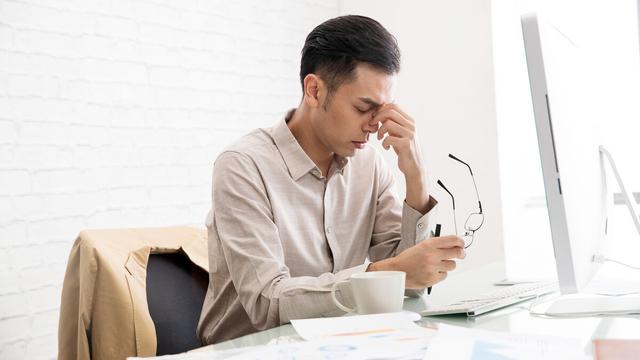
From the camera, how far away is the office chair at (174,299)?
1391 mm

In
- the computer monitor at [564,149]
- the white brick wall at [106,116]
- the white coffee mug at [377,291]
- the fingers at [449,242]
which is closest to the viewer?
the computer monitor at [564,149]

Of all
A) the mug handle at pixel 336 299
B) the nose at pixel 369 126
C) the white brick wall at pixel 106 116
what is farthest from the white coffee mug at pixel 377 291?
the white brick wall at pixel 106 116

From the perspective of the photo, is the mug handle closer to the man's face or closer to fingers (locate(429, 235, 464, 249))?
fingers (locate(429, 235, 464, 249))

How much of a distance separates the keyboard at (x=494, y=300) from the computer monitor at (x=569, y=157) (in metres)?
0.09

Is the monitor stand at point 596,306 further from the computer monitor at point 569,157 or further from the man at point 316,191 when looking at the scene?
the man at point 316,191

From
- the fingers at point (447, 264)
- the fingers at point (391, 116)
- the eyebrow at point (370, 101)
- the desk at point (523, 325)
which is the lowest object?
the desk at point (523, 325)

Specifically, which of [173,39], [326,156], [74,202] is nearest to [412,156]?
[326,156]

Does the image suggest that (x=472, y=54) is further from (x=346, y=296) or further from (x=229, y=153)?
(x=346, y=296)

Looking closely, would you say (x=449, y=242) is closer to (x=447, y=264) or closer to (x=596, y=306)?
(x=447, y=264)

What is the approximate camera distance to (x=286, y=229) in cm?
157

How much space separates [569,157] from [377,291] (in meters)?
0.34

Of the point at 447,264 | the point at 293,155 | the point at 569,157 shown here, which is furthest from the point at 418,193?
the point at 569,157

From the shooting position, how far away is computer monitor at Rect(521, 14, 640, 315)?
98 centimetres

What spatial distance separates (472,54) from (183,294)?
2.42 m
